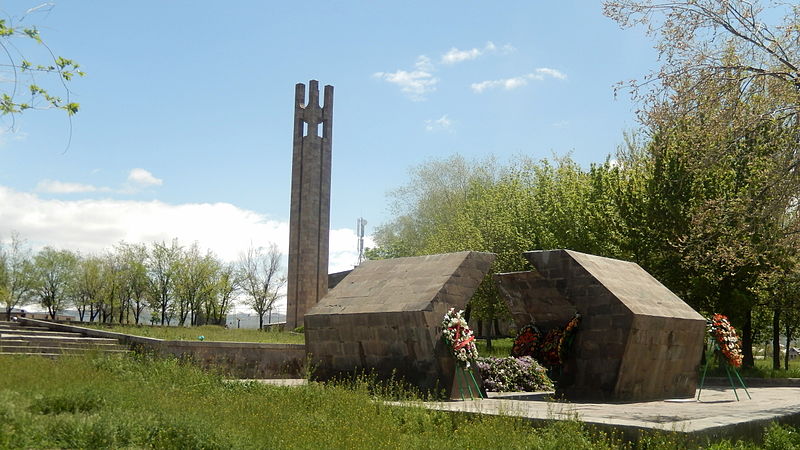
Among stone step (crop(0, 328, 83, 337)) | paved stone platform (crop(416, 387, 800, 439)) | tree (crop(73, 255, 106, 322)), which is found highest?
tree (crop(73, 255, 106, 322))

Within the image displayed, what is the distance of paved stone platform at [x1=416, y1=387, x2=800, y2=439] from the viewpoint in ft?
30.4

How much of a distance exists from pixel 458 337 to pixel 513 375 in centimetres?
358

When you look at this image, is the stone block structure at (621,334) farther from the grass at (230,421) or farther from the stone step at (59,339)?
the stone step at (59,339)

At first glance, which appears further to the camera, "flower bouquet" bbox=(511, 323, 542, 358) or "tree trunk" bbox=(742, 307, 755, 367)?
"tree trunk" bbox=(742, 307, 755, 367)

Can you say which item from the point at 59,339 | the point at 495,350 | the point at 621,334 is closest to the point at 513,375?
the point at 621,334

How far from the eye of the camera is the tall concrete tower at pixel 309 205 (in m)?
42.2

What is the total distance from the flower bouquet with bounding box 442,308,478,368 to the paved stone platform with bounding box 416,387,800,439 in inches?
33.1

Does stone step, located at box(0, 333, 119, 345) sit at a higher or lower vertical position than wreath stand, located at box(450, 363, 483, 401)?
higher

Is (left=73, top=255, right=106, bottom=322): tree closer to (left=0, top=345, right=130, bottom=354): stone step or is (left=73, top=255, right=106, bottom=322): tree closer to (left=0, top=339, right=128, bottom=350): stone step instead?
(left=0, top=339, right=128, bottom=350): stone step

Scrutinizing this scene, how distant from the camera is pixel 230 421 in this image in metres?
9.47

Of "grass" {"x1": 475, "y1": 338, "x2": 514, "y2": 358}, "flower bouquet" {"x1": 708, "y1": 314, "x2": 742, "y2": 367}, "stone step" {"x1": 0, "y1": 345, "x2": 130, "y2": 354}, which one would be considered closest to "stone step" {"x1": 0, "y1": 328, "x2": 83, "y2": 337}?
"stone step" {"x1": 0, "y1": 345, "x2": 130, "y2": 354}

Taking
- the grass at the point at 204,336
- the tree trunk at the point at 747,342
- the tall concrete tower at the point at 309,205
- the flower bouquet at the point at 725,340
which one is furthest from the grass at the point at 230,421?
the tall concrete tower at the point at 309,205

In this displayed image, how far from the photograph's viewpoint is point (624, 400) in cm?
1392

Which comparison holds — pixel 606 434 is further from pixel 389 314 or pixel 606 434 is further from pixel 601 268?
pixel 601 268
